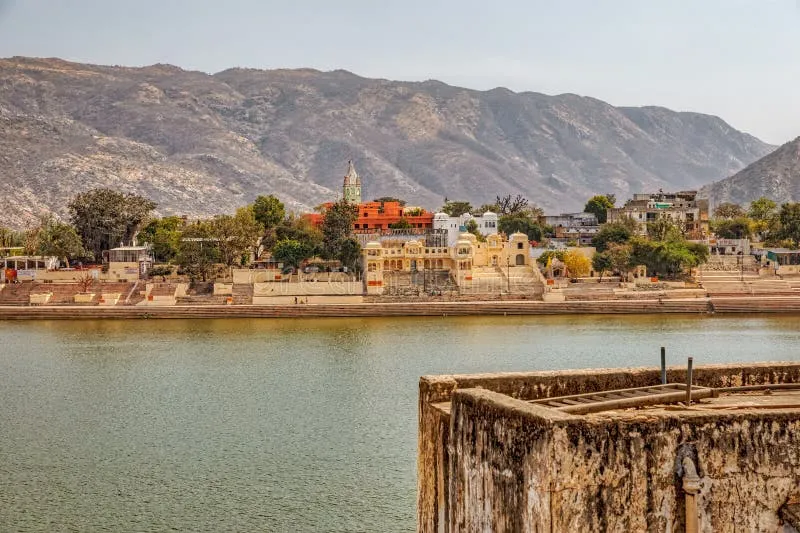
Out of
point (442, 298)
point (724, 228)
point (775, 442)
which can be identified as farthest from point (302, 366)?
point (724, 228)

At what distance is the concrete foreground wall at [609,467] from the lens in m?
5.55

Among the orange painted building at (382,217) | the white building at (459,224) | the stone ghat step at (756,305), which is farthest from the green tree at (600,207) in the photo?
the stone ghat step at (756,305)

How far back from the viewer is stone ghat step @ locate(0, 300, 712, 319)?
45312mm

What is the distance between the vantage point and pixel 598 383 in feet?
24.9

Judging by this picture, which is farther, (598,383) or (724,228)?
(724,228)

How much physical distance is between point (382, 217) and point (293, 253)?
1384 centimetres

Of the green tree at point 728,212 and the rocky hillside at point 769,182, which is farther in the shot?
the rocky hillside at point 769,182

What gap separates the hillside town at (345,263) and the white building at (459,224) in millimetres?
128

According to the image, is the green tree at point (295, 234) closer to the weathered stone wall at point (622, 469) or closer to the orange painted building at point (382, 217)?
the orange painted building at point (382, 217)

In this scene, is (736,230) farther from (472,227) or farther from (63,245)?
(63,245)

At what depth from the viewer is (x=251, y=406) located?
72.2 ft

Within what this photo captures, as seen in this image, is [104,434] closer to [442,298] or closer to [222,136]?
[442,298]

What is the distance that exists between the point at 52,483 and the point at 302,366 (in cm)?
1284

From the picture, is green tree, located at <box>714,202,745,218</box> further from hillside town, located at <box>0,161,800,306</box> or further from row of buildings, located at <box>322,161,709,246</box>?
hillside town, located at <box>0,161,800,306</box>
